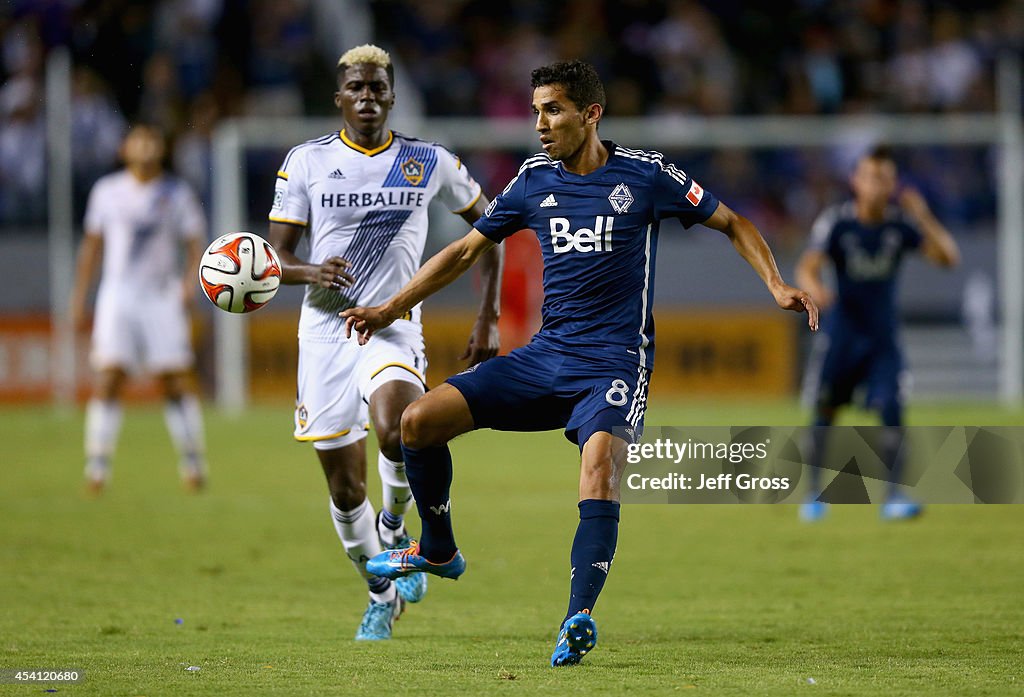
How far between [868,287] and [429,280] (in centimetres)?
567

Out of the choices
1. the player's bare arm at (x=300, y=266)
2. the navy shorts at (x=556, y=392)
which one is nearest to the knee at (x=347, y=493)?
the player's bare arm at (x=300, y=266)

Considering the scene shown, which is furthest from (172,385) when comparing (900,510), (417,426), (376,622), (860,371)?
(417,426)

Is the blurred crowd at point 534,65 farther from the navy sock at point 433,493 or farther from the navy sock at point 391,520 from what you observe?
the navy sock at point 433,493

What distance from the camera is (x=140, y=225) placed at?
1249cm

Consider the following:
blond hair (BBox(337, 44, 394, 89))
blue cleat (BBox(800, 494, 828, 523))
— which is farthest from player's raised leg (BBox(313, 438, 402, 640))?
blue cleat (BBox(800, 494, 828, 523))

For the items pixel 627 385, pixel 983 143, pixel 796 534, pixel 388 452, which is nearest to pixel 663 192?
pixel 627 385

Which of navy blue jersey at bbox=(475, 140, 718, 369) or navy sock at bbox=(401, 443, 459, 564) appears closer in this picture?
navy blue jersey at bbox=(475, 140, 718, 369)

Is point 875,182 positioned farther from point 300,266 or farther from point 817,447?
point 300,266

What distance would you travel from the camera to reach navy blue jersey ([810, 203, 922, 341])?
10.9m

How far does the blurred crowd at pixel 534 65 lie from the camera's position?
1920 cm

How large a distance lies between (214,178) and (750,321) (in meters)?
6.87

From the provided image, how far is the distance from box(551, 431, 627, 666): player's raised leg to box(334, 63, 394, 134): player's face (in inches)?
78.9

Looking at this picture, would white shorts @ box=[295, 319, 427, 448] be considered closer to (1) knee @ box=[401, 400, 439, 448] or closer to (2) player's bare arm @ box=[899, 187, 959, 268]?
(1) knee @ box=[401, 400, 439, 448]

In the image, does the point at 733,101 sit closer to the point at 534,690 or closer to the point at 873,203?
the point at 873,203
